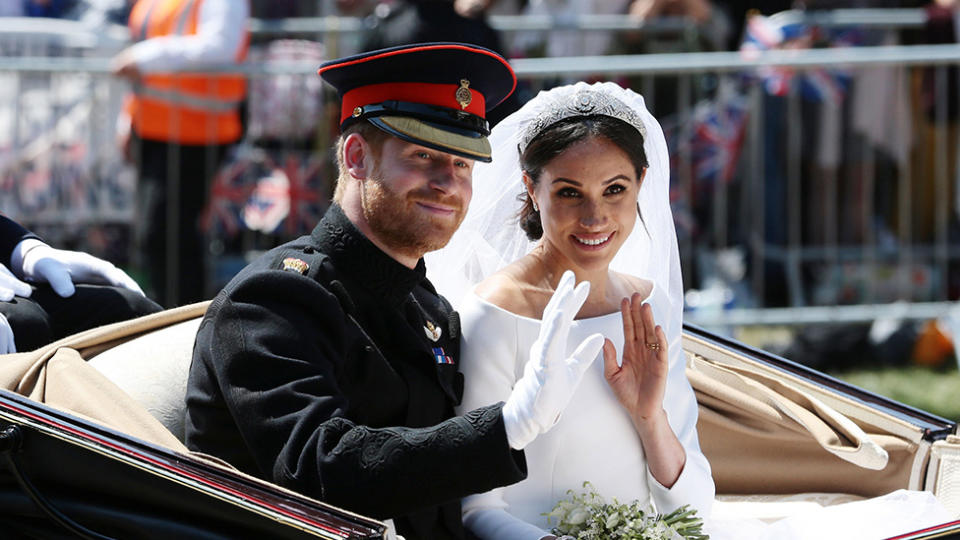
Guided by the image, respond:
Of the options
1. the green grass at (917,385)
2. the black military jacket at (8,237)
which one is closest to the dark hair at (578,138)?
the black military jacket at (8,237)

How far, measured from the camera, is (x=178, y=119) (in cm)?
692

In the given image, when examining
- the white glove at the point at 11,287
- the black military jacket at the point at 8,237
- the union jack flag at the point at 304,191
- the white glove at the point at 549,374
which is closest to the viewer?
the white glove at the point at 549,374

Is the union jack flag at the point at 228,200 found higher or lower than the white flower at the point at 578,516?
higher

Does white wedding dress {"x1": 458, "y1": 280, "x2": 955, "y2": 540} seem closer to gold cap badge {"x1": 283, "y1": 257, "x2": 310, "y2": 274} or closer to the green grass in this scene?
gold cap badge {"x1": 283, "y1": 257, "x2": 310, "y2": 274}

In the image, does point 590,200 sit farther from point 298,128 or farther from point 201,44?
point 298,128

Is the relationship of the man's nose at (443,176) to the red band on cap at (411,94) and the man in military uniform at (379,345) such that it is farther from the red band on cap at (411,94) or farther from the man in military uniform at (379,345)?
the red band on cap at (411,94)

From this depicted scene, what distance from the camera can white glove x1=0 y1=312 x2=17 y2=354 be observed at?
315cm

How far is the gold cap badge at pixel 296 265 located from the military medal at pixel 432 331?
0.34 metres

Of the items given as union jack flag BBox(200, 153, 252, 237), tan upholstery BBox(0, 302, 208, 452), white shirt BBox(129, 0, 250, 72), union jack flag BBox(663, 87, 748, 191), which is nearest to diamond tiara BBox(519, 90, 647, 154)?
tan upholstery BBox(0, 302, 208, 452)

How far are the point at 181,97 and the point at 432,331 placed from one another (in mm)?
4208

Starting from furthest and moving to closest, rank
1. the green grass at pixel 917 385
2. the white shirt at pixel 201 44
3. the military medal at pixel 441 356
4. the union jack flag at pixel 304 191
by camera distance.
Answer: the union jack flag at pixel 304 191, the white shirt at pixel 201 44, the green grass at pixel 917 385, the military medal at pixel 441 356

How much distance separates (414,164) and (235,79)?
428cm

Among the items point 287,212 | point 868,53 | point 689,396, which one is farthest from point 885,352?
point 689,396

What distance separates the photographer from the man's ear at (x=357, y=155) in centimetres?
283
